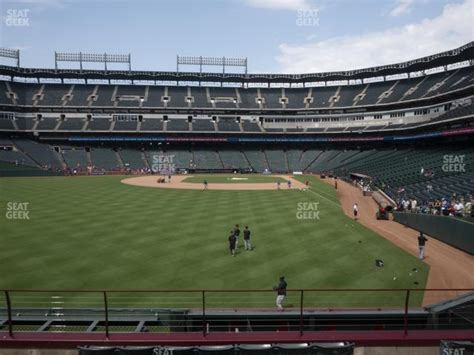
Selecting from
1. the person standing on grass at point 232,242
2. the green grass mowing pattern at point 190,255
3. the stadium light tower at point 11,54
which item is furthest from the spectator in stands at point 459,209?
the stadium light tower at point 11,54

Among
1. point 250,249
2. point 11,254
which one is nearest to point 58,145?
point 11,254

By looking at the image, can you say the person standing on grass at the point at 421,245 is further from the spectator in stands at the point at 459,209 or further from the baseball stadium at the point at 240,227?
the spectator in stands at the point at 459,209

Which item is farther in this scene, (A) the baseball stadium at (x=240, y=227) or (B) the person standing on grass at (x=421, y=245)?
(B) the person standing on grass at (x=421, y=245)

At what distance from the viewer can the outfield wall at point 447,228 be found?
20.5m

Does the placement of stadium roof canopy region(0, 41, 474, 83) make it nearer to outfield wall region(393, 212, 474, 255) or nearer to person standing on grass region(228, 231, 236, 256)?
outfield wall region(393, 212, 474, 255)

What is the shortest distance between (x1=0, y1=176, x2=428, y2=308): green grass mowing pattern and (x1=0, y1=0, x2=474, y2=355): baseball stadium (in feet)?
0.42

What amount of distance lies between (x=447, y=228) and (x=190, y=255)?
17.5m

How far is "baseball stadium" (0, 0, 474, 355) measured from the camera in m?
9.37

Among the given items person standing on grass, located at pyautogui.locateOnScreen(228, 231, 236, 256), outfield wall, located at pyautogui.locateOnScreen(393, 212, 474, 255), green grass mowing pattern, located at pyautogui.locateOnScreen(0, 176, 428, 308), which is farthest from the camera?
outfield wall, located at pyautogui.locateOnScreen(393, 212, 474, 255)

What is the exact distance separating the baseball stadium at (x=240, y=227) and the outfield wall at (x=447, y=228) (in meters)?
0.15

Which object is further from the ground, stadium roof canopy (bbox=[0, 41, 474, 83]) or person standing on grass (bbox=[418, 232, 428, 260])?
stadium roof canopy (bbox=[0, 41, 474, 83])

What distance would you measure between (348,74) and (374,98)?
1133 centimetres

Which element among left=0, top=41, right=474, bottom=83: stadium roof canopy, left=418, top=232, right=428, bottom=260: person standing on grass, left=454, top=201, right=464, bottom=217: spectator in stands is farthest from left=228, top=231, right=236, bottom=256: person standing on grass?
left=0, top=41, right=474, bottom=83: stadium roof canopy

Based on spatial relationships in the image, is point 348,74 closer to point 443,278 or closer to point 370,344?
point 443,278
